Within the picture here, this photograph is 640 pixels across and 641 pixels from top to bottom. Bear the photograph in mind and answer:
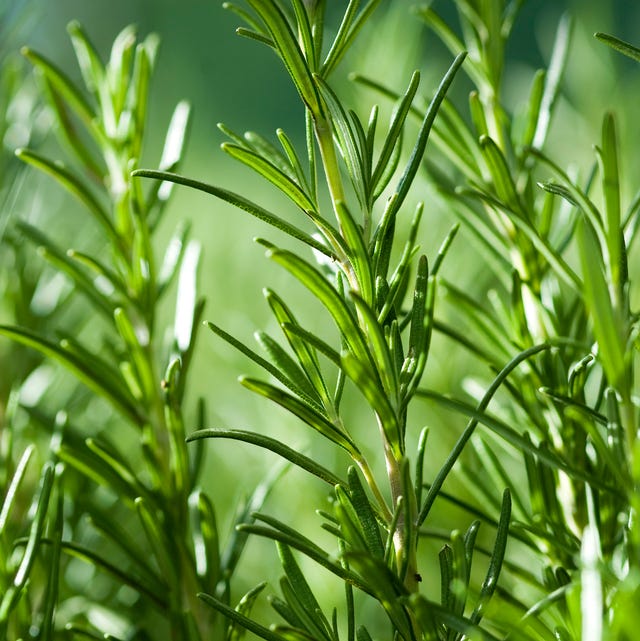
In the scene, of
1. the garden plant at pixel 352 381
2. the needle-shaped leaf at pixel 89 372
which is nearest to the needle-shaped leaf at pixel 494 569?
the garden plant at pixel 352 381

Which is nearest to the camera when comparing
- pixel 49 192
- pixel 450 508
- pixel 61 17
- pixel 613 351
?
pixel 613 351

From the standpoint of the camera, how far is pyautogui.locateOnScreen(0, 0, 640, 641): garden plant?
17cm

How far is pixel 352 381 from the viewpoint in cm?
23

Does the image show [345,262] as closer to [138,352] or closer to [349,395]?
[138,352]

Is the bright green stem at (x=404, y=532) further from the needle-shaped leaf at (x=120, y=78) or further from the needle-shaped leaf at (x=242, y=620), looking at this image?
the needle-shaped leaf at (x=120, y=78)

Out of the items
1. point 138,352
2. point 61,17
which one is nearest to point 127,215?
point 138,352

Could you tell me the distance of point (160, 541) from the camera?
238 millimetres

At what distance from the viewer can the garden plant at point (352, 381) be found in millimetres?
174

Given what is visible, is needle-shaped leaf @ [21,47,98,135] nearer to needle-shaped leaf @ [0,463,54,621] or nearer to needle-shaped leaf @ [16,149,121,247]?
needle-shaped leaf @ [16,149,121,247]

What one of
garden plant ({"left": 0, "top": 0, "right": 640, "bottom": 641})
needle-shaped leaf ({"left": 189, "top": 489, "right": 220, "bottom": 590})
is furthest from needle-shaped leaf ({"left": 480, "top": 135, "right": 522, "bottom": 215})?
needle-shaped leaf ({"left": 189, "top": 489, "right": 220, "bottom": 590})

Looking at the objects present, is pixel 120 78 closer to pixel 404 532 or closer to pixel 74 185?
pixel 74 185

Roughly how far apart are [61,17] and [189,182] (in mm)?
1166

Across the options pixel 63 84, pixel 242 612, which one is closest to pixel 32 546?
pixel 242 612

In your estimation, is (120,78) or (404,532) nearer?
(404,532)
